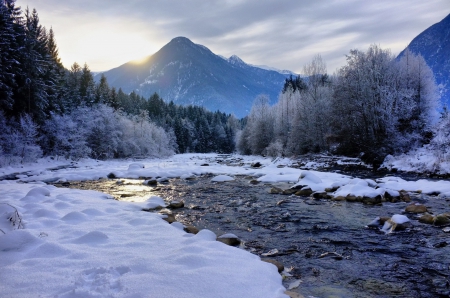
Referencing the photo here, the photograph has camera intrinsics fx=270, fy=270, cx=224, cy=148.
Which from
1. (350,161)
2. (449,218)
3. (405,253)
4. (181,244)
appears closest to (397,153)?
(350,161)

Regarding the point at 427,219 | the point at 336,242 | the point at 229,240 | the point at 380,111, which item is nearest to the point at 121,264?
the point at 229,240

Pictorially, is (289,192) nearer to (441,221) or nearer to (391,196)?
(391,196)

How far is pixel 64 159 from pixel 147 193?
76.9 feet

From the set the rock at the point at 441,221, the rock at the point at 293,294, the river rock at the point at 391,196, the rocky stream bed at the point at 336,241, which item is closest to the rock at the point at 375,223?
the rocky stream bed at the point at 336,241

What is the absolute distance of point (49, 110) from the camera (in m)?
32.2

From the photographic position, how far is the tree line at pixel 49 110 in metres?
24.2

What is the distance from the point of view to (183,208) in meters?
9.66

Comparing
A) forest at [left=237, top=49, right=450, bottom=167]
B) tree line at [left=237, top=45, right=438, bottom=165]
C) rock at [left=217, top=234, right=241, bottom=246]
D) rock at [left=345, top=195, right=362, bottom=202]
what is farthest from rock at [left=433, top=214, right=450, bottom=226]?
tree line at [left=237, top=45, right=438, bottom=165]

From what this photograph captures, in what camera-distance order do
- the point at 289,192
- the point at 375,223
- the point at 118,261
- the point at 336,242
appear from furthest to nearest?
the point at 289,192 < the point at 375,223 < the point at 336,242 < the point at 118,261

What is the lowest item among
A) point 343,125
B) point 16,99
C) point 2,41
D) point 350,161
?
point 350,161

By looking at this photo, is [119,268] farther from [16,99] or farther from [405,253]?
[16,99]

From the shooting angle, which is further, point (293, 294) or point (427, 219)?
point (427, 219)

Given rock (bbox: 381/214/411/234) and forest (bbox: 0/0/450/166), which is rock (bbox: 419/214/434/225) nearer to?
rock (bbox: 381/214/411/234)

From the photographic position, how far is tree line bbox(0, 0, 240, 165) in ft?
79.5
